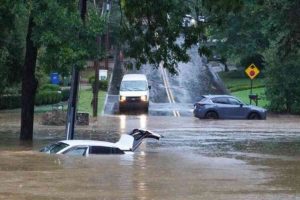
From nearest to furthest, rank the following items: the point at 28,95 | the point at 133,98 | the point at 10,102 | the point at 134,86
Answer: the point at 28,95 → the point at 133,98 → the point at 134,86 → the point at 10,102

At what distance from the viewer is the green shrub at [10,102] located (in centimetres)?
4866

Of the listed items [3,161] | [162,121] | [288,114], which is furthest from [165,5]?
[288,114]

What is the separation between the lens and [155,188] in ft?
42.5

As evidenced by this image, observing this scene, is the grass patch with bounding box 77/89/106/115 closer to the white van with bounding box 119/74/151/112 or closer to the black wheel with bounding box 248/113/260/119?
the white van with bounding box 119/74/151/112

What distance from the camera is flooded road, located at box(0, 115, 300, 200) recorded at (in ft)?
40.6

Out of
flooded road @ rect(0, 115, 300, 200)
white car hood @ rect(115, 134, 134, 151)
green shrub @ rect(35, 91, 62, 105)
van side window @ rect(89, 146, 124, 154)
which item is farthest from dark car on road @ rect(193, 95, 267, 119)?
van side window @ rect(89, 146, 124, 154)

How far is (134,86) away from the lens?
156 feet

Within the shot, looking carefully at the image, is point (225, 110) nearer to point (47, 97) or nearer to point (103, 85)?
point (47, 97)

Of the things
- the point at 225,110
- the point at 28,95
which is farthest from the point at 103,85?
the point at 28,95

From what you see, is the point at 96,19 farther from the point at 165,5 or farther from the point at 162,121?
the point at 162,121

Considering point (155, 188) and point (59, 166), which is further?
point (59, 166)

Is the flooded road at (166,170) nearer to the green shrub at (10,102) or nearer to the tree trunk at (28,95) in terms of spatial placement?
the tree trunk at (28,95)

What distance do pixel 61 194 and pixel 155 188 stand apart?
186cm

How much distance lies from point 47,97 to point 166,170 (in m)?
37.4
